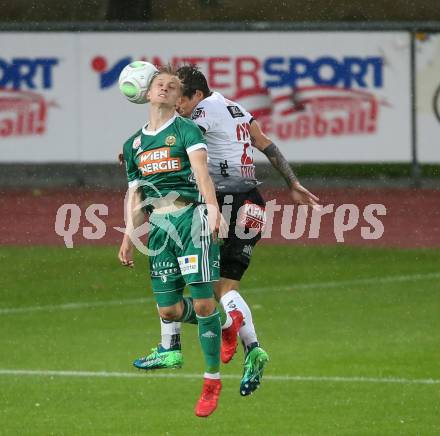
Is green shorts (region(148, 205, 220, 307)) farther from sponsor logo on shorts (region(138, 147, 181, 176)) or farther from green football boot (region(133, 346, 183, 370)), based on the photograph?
green football boot (region(133, 346, 183, 370))

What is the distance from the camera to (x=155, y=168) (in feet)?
36.7

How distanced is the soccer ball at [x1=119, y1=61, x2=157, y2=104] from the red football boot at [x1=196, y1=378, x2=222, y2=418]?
2.19m

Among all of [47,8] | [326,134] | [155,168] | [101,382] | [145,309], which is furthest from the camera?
[47,8]

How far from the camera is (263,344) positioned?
1800 centimetres

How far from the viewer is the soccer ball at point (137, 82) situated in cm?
1126

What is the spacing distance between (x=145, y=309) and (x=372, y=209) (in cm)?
830

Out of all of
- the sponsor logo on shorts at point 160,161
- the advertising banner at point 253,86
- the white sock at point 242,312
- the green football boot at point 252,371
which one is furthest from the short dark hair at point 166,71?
the advertising banner at point 253,86

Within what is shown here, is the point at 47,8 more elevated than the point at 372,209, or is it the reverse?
the point at 47,8

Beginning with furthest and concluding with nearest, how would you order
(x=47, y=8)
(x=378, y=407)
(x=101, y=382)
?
(x=47, y=8)
(x=101, y=382)
(x=378, y=407)

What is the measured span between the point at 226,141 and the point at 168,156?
946 millimetres

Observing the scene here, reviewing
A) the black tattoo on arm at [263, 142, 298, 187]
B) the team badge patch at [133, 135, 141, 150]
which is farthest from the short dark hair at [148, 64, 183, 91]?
the black tattoo on arm at [263, 142, 298, 187]

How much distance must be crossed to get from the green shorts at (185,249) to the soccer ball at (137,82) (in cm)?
90

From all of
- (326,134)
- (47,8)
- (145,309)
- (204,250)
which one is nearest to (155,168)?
(204,250)

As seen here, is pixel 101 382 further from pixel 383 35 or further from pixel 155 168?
pixel 383 35
